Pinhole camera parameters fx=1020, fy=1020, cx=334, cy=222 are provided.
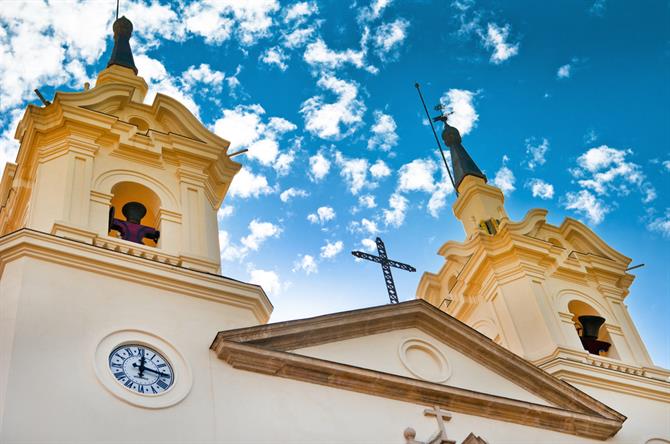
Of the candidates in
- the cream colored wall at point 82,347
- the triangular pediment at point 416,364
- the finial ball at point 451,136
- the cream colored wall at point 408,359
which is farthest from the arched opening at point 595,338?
the cream colored wall at point 82,347

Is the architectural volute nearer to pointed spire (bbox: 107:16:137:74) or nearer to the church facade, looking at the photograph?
the church facade

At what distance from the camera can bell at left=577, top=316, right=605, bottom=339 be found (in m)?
20.7

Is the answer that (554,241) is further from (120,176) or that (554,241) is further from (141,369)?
(141,369)

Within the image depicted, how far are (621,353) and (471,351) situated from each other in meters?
4.70

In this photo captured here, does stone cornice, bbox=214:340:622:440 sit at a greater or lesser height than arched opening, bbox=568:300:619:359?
lesser

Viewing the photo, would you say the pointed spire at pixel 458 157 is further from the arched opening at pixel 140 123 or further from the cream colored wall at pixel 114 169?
the arched opening at pixel 140 123

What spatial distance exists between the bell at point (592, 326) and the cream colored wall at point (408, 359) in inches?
159

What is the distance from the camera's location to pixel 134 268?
15250mm

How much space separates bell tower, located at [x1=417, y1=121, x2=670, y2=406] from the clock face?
25.5 feet

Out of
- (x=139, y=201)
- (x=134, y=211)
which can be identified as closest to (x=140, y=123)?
(x=139, y=201)

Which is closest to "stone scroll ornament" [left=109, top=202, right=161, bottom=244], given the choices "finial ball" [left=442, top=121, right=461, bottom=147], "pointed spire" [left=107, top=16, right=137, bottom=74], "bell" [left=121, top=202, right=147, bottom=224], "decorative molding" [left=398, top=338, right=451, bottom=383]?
"bell" [left=121, top=202, right=147, bottom=224]

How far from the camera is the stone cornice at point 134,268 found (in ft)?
48.1

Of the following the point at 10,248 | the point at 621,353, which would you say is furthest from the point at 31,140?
the point at 621,353

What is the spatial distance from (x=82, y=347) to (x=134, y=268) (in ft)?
6.73
